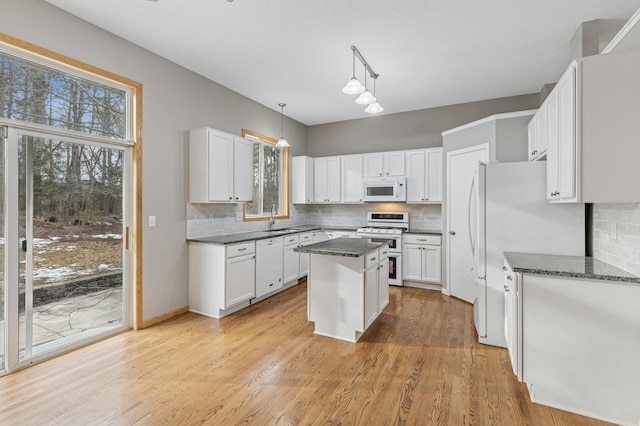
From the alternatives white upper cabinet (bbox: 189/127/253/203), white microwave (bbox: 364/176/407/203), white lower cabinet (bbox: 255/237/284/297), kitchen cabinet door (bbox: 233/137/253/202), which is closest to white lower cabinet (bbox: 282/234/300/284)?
white lower cabinet (bbox: 255/237/284/297)

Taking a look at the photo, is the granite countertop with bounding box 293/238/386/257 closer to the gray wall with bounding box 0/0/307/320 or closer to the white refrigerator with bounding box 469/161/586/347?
the white refrigerator with bounding box 469/161/586/347

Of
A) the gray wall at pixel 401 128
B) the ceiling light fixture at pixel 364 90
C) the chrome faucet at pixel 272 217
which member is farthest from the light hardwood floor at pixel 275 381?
the gray wall at pixel 401 128

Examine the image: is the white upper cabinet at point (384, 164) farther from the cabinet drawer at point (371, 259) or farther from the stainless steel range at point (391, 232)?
the cabinet drawer at point (371, 259)

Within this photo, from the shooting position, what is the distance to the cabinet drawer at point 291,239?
185 inches

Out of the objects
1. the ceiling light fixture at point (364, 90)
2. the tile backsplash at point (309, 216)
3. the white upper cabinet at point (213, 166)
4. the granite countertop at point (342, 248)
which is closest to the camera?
the ceiling light fixture at point (364, 90)

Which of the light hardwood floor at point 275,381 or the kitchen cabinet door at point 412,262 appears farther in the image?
the kitchen cabinet door at point 412,262

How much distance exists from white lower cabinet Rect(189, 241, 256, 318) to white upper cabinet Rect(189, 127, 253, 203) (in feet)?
2.17

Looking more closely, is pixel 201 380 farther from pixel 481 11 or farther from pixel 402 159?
pixel 402 159

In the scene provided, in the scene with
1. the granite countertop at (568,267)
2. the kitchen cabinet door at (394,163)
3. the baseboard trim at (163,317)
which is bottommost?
the baseboard trim at (163,317)

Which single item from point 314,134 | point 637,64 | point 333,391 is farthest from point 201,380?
point 314,134

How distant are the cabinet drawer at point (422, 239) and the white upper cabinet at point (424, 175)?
24.5 inches

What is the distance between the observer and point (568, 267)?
2.16 metres

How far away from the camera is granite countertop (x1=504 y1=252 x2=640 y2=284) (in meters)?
1.92

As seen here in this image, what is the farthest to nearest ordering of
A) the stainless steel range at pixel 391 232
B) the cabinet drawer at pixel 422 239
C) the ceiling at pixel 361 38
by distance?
the stainless steel range at pixel 391 232 → the cabinet drawer at pixel 422 239 → the ceiling at pixel 361 38
